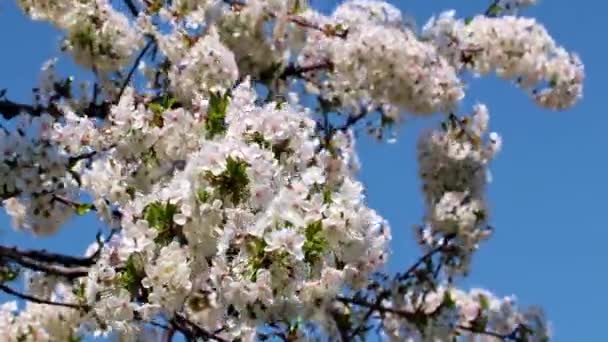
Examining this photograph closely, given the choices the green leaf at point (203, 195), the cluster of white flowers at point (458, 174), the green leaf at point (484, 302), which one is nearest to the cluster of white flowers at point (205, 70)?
the green leaf at point (203, 195)

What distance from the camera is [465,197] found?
8.25 metres

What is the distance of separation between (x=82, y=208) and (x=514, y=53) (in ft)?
9.60

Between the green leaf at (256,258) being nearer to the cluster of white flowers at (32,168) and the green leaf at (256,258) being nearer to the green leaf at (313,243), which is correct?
the green leaf at (313,243)

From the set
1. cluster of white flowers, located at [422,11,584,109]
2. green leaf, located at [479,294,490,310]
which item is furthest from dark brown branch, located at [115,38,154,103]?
green leaf, located at [479,294,490,310]

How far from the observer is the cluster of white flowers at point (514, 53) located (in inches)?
287

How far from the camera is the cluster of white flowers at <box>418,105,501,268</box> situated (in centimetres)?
825

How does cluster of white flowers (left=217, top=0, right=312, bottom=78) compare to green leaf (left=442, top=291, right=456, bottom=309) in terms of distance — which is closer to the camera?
cluster of white flowers (left=217, top=0, right=312, bottom=78)

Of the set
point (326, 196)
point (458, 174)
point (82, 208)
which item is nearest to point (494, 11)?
point (458, 174)

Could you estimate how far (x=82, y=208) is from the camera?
5973mm

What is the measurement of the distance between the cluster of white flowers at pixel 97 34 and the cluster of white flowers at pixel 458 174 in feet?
8.44

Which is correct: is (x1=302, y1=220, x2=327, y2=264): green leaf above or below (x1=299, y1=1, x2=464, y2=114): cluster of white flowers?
below

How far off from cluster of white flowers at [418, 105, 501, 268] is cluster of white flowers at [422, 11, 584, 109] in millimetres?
500

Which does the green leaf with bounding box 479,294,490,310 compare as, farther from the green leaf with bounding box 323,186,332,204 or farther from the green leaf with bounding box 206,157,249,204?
the green leaf with bounding box 206,157,249,204

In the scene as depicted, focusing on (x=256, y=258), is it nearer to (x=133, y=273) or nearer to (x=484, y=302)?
(x=133, y=273)
